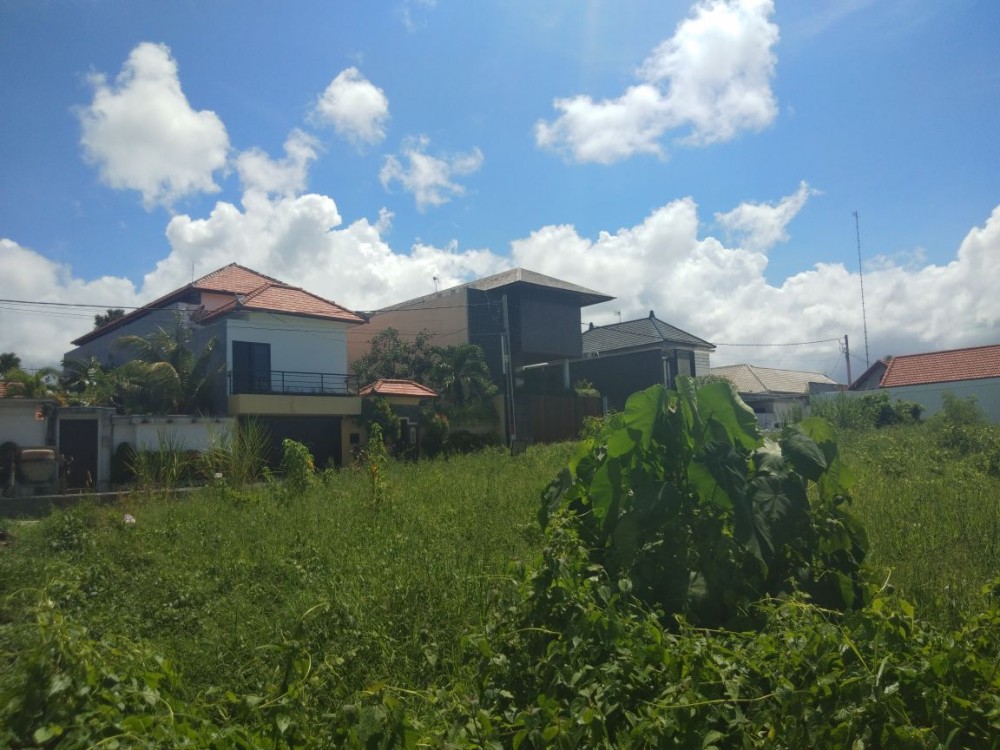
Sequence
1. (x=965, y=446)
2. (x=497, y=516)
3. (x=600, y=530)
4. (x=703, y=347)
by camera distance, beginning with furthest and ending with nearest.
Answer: (x=703, y=347), (x=965, y=446), (x=497, y=516), (x=600, y=530)

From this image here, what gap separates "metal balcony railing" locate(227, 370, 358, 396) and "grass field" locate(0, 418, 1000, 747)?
11609mm

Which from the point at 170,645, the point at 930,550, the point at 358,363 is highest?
the point at 358,363

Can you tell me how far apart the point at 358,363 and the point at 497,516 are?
2173cm

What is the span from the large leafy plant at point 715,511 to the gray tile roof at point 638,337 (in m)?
27.3

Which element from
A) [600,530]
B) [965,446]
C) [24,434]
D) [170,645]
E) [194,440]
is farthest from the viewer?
[194,440]

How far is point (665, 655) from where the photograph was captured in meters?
2.35

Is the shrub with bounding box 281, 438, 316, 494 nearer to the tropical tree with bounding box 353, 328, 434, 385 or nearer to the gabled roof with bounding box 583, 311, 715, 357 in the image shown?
the tropical tree with bounding box 353, 328, 434, 385

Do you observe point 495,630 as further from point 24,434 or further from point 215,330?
point 215,330

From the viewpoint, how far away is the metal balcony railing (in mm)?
21062

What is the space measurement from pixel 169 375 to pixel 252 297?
402cm

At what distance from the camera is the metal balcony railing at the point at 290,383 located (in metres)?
21.1

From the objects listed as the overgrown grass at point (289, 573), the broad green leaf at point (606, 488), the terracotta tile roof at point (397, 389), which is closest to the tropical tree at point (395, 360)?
the terracotta tile roof at point (397, 389)

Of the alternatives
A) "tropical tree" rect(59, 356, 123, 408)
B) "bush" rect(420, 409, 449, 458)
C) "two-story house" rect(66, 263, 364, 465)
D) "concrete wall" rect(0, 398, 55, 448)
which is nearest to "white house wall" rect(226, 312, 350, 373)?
"two-story house" rect(66, 263, 364, 465)

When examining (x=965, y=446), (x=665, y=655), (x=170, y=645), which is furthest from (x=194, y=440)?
(x=665, y=655)
